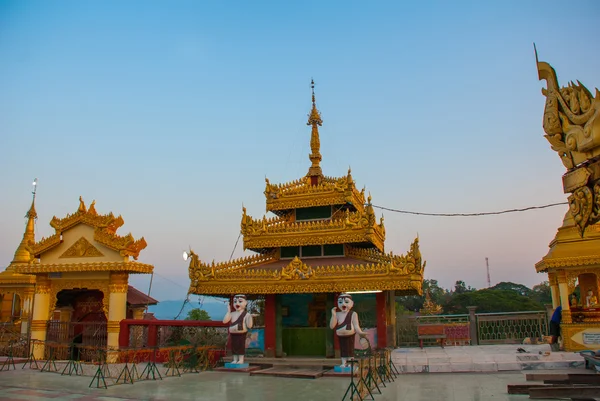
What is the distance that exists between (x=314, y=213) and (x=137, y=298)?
11.4 meters

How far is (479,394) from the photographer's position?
10625 mm

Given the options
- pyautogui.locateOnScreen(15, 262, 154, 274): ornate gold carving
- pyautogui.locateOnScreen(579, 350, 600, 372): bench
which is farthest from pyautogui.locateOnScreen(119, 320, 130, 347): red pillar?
pyautogui.locateOnScreen(579, 350, 600, 372): bench

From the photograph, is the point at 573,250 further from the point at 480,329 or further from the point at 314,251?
the point at 314,251

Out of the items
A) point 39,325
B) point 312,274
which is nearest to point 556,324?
point 312,274

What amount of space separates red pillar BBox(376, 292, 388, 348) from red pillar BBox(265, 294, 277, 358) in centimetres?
369

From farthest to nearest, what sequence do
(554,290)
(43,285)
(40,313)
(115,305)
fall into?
(43,285) → (40,313) → (554,290) → (115,305)

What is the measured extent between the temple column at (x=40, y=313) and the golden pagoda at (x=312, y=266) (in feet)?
22.2

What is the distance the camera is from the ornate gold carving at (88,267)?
18609 millimetres

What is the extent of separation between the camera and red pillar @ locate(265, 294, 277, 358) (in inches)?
668

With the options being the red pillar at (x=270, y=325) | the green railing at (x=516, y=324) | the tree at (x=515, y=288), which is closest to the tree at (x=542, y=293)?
the tree at (x=515, y=288)

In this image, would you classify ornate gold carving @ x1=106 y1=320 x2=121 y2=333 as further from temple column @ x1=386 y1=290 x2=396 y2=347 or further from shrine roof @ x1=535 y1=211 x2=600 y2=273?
shrine roof @ x1=535 y1=211 x2=600 y2=273

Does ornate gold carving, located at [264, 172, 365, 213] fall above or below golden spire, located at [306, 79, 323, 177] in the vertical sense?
below

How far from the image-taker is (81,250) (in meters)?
19.6

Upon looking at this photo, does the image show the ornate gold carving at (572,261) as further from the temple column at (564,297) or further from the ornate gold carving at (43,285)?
the ornate gold carving at (43,285)
